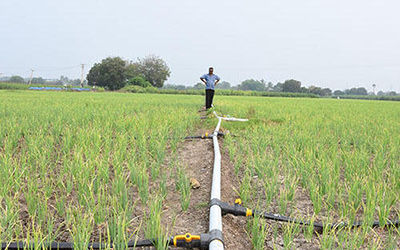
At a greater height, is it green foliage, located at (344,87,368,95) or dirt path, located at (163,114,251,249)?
green foliage, located at (344,87,368,95)

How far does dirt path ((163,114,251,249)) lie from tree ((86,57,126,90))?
44.1m

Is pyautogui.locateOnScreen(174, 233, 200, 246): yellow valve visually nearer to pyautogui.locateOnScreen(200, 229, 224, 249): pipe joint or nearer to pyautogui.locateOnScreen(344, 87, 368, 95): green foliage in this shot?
pyautogui.locateOnScreen(200, 229, 224, 249): pipe joint

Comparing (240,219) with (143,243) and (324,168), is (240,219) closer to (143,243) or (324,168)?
(143,243)

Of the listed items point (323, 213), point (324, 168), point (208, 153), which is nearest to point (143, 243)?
point (323, 213)

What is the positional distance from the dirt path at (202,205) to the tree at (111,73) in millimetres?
44054

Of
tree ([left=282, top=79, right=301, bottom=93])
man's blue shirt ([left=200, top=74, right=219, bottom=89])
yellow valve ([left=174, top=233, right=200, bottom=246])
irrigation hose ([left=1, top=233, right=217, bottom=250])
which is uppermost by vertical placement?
tree ([left=282, top=79, right=301, bottom=93])

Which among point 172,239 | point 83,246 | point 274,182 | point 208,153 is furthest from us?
point 208,153

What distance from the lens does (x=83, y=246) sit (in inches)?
40.2

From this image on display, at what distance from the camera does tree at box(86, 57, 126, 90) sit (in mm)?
43656

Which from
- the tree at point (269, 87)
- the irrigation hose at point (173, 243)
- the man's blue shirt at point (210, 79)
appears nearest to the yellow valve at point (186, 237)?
the irrigation hose at point (173, 243)

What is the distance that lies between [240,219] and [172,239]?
0.58 meters

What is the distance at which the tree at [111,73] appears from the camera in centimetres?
4366

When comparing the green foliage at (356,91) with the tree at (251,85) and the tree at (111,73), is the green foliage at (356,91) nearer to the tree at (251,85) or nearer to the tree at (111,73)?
the tree at (251,85)

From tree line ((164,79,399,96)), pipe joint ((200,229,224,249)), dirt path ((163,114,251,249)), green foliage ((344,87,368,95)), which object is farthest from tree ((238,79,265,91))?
pipe joint ((200,229,224,249))
